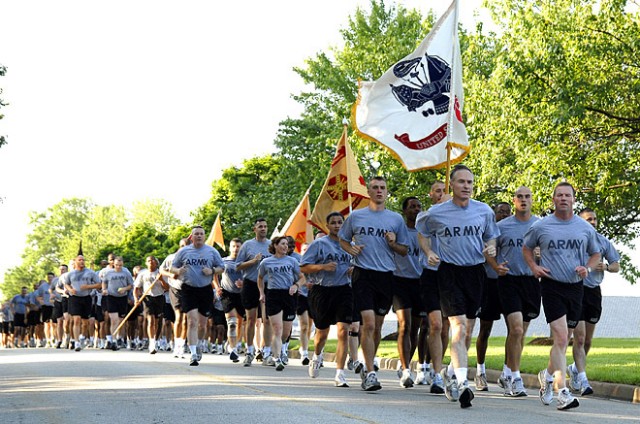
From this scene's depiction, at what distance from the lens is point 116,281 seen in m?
29.7

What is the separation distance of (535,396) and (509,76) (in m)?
13.1

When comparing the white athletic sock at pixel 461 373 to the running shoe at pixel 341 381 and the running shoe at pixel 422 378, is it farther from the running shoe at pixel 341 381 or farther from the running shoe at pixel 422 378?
the running shoe at pixel 422 378

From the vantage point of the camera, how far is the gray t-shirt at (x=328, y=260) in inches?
613

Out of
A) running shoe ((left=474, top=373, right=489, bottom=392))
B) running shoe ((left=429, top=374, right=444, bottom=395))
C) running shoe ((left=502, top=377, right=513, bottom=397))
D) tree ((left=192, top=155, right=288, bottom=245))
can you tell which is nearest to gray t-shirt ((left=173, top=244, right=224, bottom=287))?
running shoe ((left=474, top=373, right=489, bottom=392))

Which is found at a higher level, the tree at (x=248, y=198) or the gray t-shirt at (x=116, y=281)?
the tree at (x=248, y=198)

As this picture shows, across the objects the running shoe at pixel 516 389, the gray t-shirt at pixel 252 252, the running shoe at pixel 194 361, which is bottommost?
the running shoe at pixel 516 389

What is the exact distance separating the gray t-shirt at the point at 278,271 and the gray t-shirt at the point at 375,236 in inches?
205

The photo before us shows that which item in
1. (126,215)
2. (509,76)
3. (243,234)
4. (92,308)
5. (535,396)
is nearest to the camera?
(535,396)

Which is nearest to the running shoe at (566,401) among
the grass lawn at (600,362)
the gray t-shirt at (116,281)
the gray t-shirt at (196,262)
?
the grass lawn at (600,362)

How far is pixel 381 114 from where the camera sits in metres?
18.7

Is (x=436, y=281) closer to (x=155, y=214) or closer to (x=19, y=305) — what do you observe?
(x=19, y=305)

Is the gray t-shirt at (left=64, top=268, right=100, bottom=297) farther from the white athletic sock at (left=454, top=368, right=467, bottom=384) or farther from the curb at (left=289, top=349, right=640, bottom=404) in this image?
the white athletic sock at (left=454, top=368, right=467, bottom=384)

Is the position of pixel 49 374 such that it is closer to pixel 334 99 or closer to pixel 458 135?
pixel 458 135

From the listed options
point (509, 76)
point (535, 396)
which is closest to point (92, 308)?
point (509, 76)
